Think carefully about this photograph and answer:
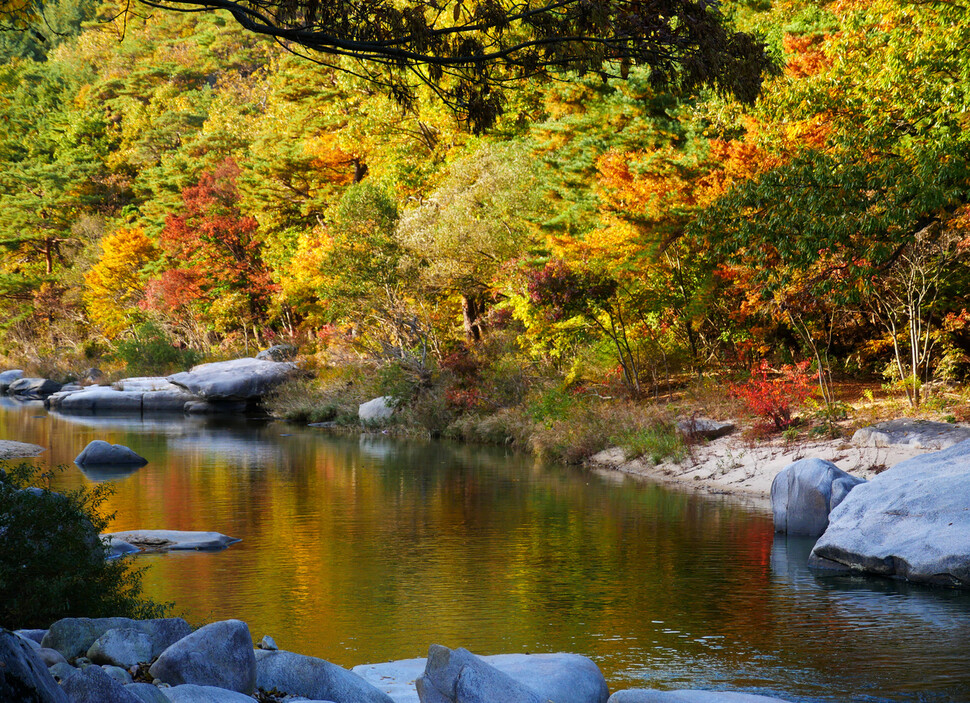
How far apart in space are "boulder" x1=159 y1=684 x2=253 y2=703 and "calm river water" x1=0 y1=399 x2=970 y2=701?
270cm

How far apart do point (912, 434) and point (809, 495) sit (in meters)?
2.98

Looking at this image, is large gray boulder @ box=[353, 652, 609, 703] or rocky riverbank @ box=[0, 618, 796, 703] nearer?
rocky riverbank @ box=[0, 618, 796, 703]

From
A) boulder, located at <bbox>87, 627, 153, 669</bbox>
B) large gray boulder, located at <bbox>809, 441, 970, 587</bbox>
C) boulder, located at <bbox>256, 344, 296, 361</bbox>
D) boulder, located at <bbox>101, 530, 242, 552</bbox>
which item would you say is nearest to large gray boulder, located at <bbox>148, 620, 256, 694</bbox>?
boulder, located at <bbox>87, 627, 153, 669</bbox>

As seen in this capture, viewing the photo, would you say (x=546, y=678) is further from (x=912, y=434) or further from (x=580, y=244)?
(x=580, y=244)

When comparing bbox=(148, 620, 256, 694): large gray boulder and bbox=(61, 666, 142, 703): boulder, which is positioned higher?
bbox=(61, 666, 142, 703): boulder

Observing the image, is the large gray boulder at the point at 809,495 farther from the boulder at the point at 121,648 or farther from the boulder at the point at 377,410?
the boulder at the point at 377,410

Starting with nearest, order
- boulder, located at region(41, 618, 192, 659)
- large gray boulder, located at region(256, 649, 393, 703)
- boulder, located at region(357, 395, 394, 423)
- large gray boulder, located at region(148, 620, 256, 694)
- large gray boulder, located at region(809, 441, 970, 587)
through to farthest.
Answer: large gray boulder, located at region(148, 620, 256, 694) → large gray boulder, located at region(256, 649, 393, 703) → boulder, located at region(41, 618, 192, 659) → large gray boulder, located at region(809, 441, 970, 587) → boulder, located at region(357, 395, 394, 423)

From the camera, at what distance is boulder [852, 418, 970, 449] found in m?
14.4

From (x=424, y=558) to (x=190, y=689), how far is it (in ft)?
21.4

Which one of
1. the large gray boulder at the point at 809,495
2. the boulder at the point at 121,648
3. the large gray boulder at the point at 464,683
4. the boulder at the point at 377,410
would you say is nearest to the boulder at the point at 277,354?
the boulder at the point at 377,410

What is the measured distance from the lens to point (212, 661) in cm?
575

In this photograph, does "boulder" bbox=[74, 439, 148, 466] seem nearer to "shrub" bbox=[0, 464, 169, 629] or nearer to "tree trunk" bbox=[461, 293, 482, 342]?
"tree trunk" bbox=[461, 293, 482, 342]

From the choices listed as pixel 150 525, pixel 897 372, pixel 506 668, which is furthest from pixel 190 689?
pixel 897 372

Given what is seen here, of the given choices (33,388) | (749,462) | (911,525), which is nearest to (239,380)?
(33,388)
